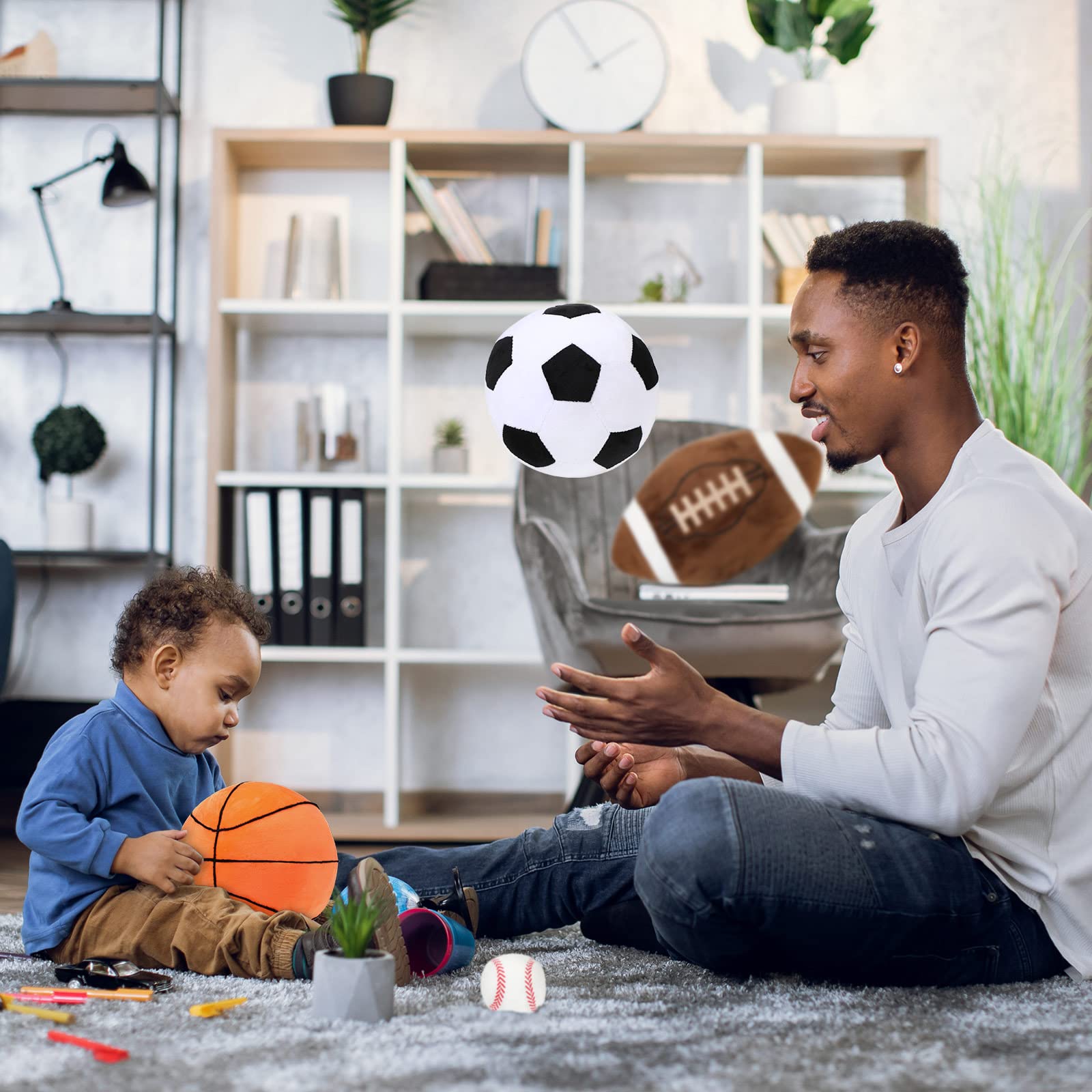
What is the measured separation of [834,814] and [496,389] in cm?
73

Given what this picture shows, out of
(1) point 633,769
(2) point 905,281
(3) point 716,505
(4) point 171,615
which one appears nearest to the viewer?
(2) point 905,281

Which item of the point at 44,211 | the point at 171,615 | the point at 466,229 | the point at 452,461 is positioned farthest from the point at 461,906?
the point at 44,211

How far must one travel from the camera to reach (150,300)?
323 cm

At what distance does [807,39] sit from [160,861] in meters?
2.51

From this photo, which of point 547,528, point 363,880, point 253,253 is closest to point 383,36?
point 253,253

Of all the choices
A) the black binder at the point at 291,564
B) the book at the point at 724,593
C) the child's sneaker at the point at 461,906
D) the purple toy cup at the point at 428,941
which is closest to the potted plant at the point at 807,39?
the book at the point at 724,593

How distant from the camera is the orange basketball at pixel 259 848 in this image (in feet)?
4.44

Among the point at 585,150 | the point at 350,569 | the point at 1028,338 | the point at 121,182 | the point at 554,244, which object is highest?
the point at 585,150

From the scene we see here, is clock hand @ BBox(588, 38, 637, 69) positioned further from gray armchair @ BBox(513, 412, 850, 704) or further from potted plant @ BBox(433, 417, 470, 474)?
gray armchair @ BBox(513, 412, 850, 704)

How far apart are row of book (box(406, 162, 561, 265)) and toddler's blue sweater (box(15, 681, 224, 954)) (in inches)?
70.9

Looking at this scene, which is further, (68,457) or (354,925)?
(68,457)

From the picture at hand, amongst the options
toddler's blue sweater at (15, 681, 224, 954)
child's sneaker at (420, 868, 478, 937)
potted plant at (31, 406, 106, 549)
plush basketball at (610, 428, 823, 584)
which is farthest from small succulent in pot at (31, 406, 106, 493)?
child's sneaker at (420, 868, 478, 937)

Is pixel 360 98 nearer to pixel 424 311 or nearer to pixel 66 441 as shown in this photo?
pixel 424 311

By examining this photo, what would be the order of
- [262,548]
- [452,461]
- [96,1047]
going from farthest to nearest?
[452,461] < [262,548] < [96,1047]
